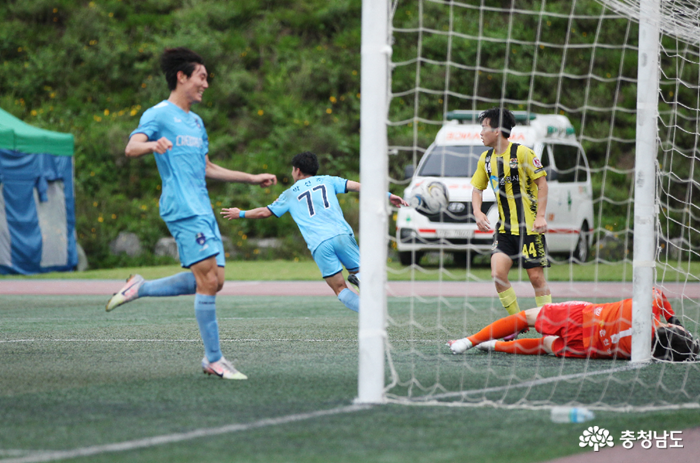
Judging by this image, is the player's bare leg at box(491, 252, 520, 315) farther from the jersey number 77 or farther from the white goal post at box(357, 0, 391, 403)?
the white goal post at box(357, 0, 391, 403)

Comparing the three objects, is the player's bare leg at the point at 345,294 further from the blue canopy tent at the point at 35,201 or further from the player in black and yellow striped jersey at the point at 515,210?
the blue canopy tent at the point at 35,201

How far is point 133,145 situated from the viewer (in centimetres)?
491

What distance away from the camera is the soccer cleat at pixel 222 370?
5172 millimetres

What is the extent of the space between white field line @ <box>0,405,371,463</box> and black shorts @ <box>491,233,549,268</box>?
278 cm

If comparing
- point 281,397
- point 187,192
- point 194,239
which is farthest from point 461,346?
point 187,192

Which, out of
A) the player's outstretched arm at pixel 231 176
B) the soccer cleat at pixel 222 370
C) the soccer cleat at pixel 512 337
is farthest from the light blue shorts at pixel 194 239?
the soccer cleat at pixel 512 337

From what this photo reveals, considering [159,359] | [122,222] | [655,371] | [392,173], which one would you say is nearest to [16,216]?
[122,222]

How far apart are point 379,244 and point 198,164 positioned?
4.43 ft

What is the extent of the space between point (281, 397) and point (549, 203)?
10.8 meters

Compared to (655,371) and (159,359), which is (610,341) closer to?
(655,371)

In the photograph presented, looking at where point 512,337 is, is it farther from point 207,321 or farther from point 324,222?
point 207,321

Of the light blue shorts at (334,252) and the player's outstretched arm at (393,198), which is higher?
the player's outstretched arm at (393,198)

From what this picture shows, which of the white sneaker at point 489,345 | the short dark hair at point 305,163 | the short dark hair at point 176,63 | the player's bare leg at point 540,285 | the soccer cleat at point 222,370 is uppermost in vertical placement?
the short dark hair at point 176,63

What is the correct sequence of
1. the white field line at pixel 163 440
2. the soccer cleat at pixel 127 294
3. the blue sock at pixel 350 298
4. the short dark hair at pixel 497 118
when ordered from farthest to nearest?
the blue sock at pixel 350 298
the short dark hair at pixel 497 118
the soccer cleat at pixel 127 294
the white field line at pixel 163 440
